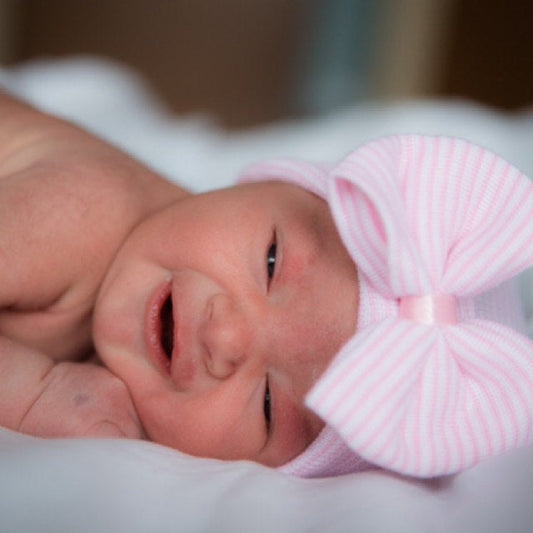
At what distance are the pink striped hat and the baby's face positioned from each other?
4 centimetres

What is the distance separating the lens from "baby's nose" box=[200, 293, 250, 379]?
0.90 metres

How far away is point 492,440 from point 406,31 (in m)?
1.72

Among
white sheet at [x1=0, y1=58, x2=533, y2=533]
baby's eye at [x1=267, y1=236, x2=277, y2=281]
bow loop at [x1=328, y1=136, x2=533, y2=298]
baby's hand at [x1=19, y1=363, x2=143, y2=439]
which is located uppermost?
bow loop at [x1=328, y1=136, x2=533, y2=298]

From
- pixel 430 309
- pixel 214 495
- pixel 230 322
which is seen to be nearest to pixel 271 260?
pixel 230 322

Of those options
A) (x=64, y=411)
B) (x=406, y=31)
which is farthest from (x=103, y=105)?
(x=406, y=31)

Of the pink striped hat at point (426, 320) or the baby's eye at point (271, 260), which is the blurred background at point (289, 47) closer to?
the baby's eye at point (271, 260)

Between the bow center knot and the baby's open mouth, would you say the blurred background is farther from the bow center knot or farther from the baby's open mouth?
the bow center knot

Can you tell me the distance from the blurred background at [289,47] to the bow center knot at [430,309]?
1.30 metres

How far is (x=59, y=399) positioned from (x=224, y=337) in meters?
0.19

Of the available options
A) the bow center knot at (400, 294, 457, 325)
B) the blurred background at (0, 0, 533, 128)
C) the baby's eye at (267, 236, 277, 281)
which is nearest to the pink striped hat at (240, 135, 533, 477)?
the bow center knot at (400, 294, 457, 325)

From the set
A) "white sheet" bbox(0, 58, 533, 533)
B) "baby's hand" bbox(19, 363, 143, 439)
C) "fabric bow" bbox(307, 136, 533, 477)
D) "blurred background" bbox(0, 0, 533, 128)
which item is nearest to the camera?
"white sheet" bbox(0, 58, 533, 533)

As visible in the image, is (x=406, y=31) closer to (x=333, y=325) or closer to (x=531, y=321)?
(x=531, y=321)

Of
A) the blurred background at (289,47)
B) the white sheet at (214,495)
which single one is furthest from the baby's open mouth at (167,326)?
the blurred background at (289,47)

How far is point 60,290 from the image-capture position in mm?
1007
